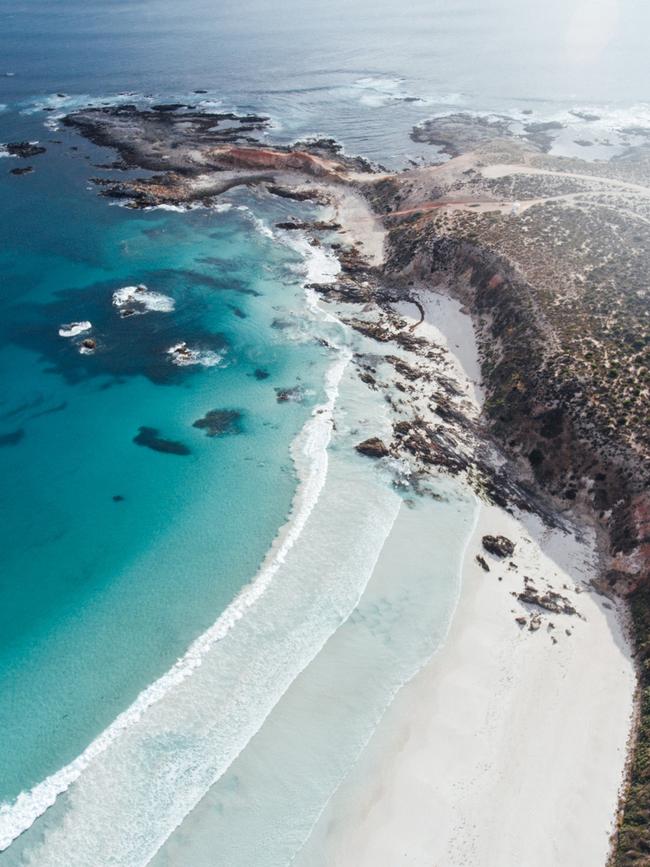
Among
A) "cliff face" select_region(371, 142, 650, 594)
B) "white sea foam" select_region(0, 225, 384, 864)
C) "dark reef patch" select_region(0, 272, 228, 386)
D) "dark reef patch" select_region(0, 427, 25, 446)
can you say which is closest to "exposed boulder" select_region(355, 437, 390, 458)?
"white sea foam" select_region(0, 225, 384, 864)

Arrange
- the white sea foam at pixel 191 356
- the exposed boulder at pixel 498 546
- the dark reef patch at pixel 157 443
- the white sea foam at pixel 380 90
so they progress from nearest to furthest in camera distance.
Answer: the exposed boulder at pixel 498 546 → the dark reef patch at pixel 157 443 → the white sea foam at pixel 191 356 → the white sea foam at pixel 380 90

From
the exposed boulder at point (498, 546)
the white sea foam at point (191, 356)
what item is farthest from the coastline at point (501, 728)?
the white sea foam at point (191, 356)

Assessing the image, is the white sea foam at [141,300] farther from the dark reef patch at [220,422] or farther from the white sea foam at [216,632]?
the white sea foam at [216,632]

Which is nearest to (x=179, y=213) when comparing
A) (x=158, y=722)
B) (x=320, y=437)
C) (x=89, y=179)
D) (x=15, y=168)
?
(x=89, y=179)

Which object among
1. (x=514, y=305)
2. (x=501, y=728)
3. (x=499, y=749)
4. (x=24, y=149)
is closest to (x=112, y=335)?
(x=514, y=305)

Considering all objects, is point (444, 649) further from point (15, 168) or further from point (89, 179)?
point (15, 168)
